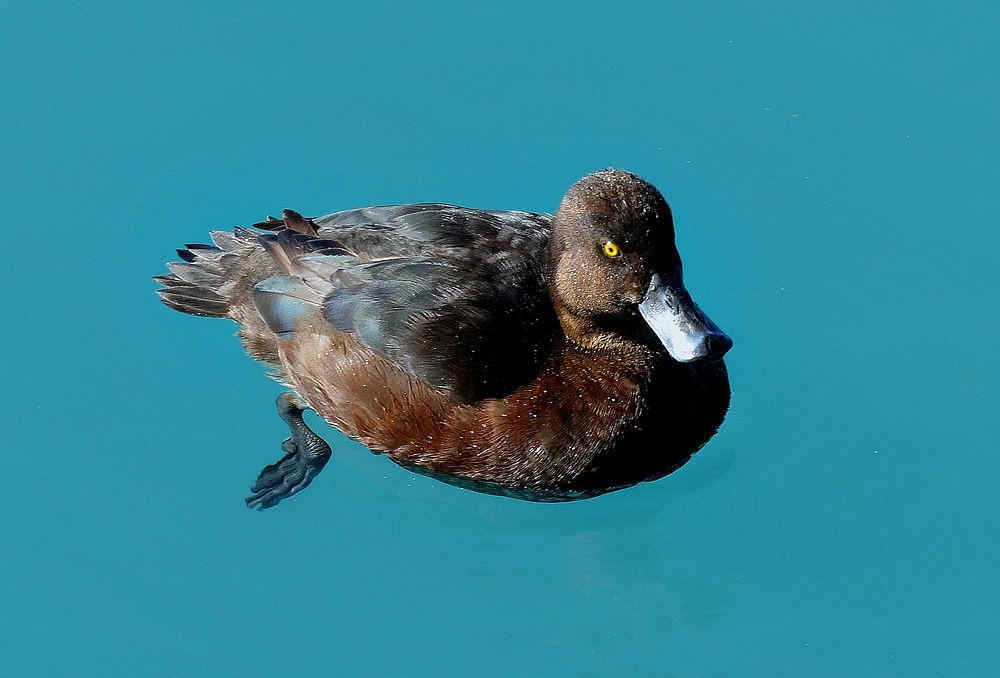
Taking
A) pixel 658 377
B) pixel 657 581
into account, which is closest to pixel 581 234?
pixel 658 377

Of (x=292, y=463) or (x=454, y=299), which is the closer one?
(x=454, y=299)

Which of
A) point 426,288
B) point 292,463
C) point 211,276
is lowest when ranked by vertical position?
point 292,463

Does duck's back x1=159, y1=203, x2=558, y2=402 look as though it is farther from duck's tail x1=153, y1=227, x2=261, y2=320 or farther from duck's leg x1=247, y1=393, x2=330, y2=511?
duck's leg x1=247, y1=393, x2=330, y2=511

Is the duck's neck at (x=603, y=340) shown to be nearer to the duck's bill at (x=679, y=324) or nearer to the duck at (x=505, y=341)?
the duck at (x=505, y=341)

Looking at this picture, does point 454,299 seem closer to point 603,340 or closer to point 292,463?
point 603,340

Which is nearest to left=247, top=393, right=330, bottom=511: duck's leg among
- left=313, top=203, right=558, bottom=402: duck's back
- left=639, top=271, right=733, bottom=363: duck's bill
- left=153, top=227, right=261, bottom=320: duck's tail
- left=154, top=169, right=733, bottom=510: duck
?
left=154, top=169, right=733, bottom=510: duck

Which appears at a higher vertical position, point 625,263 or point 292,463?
point 625,263

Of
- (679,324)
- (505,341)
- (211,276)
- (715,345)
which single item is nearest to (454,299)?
(505,341)
